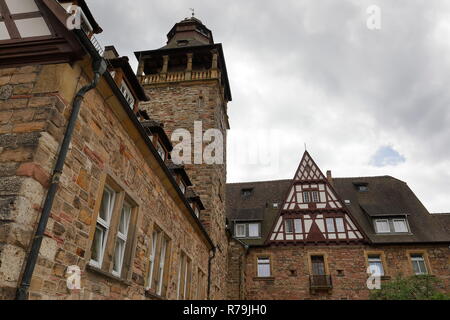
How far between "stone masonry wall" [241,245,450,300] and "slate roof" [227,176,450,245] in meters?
0.79

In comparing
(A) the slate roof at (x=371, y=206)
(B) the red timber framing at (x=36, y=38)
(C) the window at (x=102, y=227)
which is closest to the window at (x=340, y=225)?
(A) the slate roof at (x=371, y=206)

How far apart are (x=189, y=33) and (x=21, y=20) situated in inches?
721

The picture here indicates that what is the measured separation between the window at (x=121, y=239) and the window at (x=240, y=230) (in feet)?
51.0

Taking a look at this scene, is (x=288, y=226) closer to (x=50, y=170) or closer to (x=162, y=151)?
(x=162, y=151)

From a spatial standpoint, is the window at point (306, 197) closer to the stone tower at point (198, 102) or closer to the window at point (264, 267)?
the window at point (264, 267)

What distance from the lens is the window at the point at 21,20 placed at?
413cm

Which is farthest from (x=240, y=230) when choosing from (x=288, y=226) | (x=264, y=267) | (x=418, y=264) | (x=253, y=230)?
(x=418, y=264)

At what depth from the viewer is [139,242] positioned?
232 inches

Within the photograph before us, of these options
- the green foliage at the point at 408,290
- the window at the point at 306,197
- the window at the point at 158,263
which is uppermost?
the window at the point at 306,197

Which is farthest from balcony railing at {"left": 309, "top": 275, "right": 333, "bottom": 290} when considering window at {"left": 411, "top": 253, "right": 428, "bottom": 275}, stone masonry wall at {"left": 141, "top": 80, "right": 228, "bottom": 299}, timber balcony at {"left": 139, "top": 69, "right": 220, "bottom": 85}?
timber balcony at {"left": 139, "top": 69, "right": 220, "bottom": 85}

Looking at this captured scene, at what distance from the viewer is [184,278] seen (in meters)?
9.15

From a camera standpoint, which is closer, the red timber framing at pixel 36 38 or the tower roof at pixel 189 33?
the red timber framing at pixel 36 38
